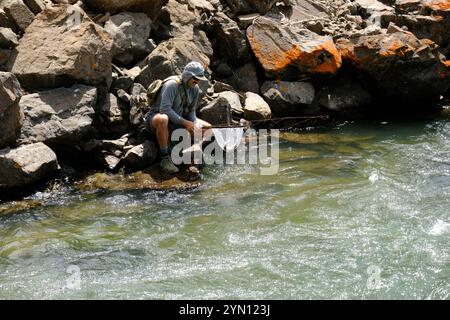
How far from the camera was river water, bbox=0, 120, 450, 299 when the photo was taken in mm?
6230

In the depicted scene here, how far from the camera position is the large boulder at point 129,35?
1175cm

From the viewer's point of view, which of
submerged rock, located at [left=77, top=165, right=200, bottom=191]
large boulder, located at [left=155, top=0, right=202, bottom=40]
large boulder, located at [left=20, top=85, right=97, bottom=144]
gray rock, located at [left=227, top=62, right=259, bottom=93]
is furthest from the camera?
gray rock, located at [left=227, top=62, right=259, bottom=93]

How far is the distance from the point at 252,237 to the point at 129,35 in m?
6.39

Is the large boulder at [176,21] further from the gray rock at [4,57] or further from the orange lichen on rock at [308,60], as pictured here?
the gray rock at [4,57]

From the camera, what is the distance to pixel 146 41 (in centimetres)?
1234

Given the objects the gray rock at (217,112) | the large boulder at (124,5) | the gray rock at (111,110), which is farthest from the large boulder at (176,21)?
the gray rock at (111,110)

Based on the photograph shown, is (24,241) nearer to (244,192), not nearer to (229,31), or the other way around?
(244,192)

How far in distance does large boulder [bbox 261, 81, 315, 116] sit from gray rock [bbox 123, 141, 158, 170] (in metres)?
3.93

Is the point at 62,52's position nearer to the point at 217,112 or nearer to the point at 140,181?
the point at 140,181

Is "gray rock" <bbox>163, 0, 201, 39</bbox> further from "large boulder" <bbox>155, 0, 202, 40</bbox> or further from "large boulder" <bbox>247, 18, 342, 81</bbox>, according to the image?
"large boulder" <bbox>247, 18, 342, 81</bbox>

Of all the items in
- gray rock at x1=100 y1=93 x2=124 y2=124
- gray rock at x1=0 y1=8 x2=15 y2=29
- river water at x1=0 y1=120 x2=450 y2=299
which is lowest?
river water at x1=0 y1=120 x2=450 y2=299

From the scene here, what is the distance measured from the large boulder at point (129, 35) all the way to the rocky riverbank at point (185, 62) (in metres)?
0.02

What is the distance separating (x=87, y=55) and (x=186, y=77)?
199 cm

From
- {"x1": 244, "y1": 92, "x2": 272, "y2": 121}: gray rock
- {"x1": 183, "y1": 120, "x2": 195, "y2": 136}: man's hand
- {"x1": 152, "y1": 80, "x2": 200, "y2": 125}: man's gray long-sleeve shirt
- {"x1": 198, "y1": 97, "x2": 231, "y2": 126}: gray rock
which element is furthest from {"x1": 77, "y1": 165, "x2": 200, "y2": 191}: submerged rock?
{"x1": 244, "y1": 92, "x2": 272, "y2": 121}: gray rock
